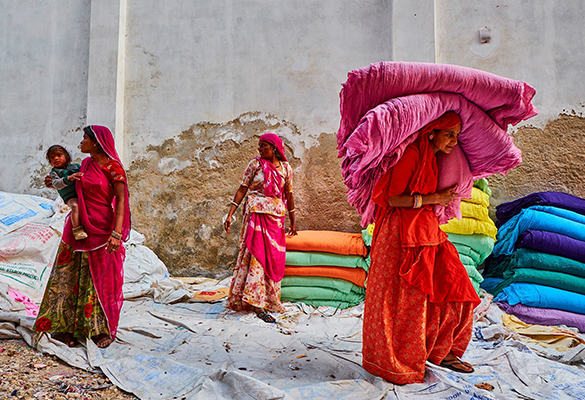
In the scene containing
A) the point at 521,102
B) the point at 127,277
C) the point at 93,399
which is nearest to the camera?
the point at 93,399

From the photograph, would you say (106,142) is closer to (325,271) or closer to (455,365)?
(325,271)

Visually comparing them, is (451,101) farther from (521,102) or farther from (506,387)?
(506,387)

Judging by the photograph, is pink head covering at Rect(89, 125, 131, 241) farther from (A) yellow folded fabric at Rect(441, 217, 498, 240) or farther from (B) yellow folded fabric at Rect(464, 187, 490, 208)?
(B) yellow folded fabric at Rect(464, 187, 490, 208)

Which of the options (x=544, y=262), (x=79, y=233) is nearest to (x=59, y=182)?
(x=79, y=233)

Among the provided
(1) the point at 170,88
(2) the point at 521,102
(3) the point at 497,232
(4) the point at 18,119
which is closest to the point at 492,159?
(2) the point at 521,102

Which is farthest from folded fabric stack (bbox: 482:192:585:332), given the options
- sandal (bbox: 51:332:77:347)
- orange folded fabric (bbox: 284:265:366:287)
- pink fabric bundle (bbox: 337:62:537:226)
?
sandal (bbox: 51:332:77:347)

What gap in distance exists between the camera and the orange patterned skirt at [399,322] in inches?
84.6

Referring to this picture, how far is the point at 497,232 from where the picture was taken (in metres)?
4.08

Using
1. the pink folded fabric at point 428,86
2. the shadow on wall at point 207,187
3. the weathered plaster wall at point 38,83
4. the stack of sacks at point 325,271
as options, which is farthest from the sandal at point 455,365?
the weathered plaster wall at point 38,83

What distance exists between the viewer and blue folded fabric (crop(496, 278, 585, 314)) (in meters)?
3.56

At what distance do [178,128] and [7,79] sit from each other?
2702 millimetres

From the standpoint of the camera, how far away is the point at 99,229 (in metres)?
2.73

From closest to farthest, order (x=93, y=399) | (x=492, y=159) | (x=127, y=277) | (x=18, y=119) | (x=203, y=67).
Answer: (x=93, y=399), (x=492, y=159), (x=127, y=277), (x=203, y=67), (x=18, y=119)

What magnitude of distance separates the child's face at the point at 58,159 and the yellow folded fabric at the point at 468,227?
3208 mm
